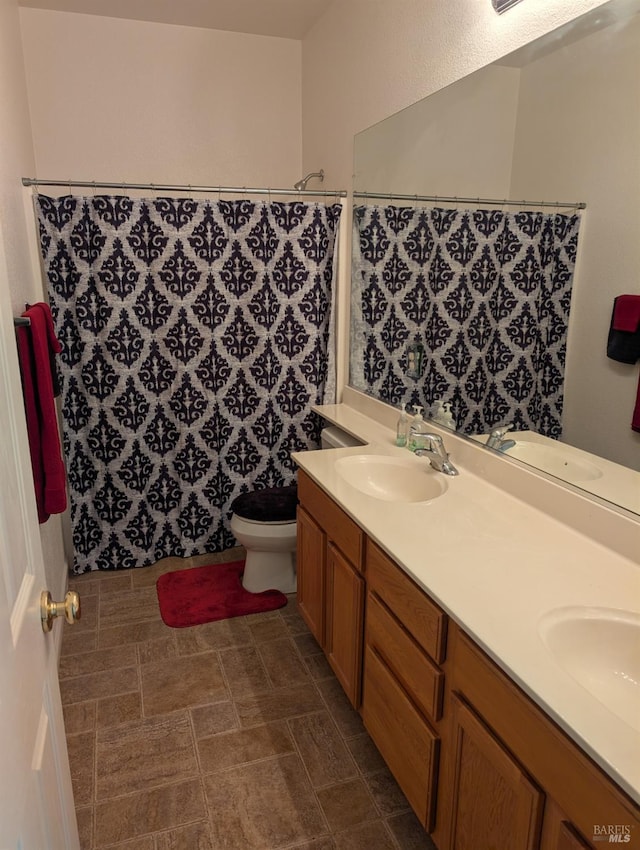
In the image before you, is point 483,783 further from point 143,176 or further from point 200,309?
point 143,176

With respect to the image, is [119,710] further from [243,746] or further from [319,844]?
[319,844]

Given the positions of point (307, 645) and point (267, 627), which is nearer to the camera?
point (307, 645)

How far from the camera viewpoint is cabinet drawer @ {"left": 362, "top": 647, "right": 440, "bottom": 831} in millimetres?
1408

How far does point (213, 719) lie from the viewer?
6.81 feet

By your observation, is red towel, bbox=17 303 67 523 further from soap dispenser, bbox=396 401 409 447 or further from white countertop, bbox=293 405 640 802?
soap dispenser, bbox=396 401 409 447

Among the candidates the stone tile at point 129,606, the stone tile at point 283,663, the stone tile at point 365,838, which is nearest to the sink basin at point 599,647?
the stone tile at point 365,838

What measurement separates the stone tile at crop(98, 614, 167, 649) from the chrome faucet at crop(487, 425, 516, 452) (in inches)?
64.0

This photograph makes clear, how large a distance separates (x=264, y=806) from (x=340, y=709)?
1.52 feet

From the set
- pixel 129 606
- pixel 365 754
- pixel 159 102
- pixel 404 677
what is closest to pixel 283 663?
pixel 365 754

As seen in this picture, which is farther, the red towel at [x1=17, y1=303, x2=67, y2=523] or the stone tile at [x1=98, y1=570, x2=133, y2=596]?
the stone tile at [x1=98, y1=570, x2=133, y2=596]

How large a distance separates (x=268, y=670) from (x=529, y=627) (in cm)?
143

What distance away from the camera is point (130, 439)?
298 centimetres

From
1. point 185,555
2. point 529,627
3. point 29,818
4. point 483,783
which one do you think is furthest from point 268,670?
point 29,818

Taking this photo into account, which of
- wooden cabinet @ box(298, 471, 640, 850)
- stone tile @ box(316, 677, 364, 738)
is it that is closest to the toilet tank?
wooden cabinet @ box(298, 471, 640, 850)
